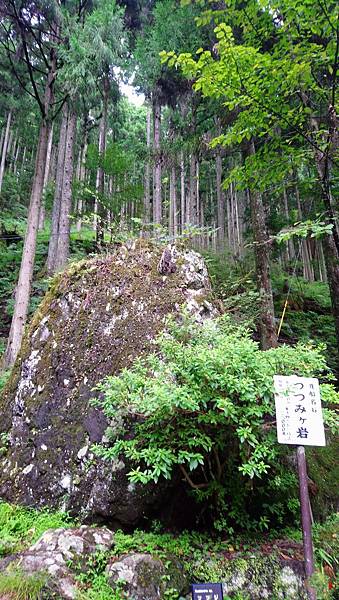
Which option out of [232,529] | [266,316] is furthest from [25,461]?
[266,316]

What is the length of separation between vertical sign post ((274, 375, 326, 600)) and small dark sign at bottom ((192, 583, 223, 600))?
2.67ft

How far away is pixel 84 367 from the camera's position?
13.2ft

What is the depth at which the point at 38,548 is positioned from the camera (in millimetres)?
2609

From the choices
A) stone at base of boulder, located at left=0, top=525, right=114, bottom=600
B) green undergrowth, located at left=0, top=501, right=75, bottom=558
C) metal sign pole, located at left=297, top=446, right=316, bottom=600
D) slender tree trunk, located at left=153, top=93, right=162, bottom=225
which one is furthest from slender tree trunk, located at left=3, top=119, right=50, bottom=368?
metal sign pole, located at left=297, top=446, right=316, bottom=600

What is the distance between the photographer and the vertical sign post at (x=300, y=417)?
2.55 meters

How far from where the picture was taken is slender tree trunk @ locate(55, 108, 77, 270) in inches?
388

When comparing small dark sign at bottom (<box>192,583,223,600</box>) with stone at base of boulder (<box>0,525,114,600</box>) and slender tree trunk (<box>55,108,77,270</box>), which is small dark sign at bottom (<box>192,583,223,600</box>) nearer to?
stone at base of boulder (<box>0,525,114,600</box>)

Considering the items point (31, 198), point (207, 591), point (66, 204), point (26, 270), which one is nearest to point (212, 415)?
point (207, 591)

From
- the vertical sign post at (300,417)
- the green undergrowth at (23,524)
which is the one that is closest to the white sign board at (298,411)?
the vertical sign post at (300,417)

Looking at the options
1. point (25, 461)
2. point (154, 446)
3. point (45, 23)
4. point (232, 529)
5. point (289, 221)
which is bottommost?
point (232, 529)

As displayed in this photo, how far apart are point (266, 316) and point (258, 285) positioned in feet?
2.34

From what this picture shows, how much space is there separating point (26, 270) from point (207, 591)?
294 inches

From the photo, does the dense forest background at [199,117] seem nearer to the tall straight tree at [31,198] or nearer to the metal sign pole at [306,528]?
the tall straight tree at [31,198]

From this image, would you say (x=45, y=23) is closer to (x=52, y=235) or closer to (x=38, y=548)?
(x=52, y=235)
